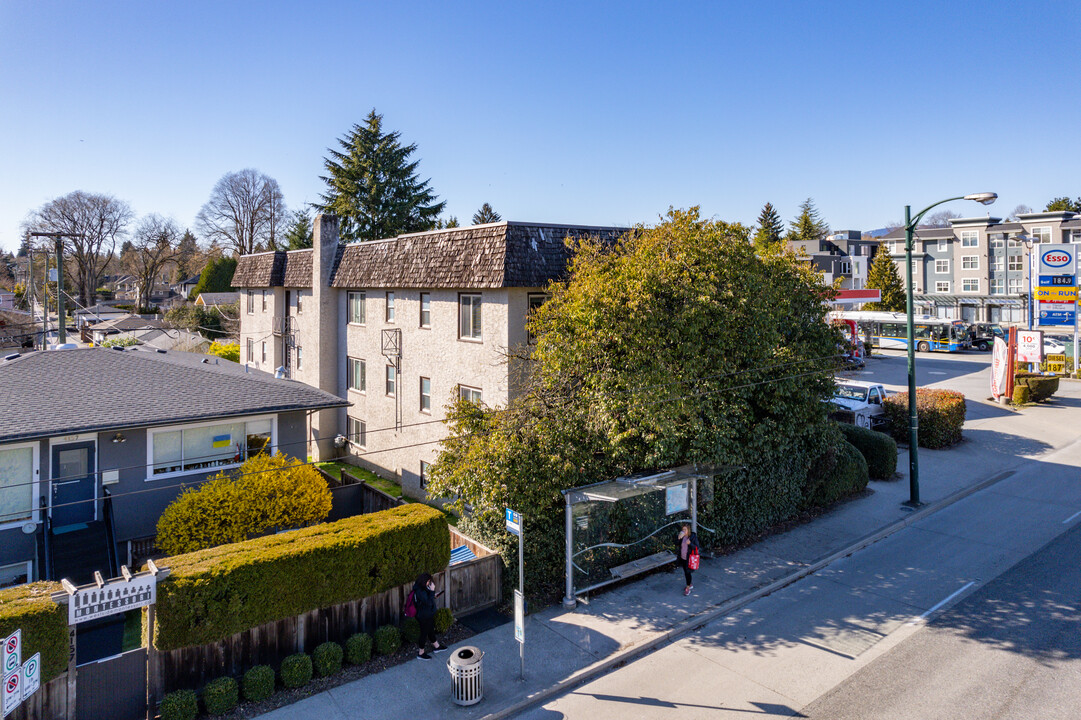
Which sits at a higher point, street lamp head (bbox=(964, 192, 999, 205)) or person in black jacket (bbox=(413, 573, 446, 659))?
street lamp head (bbox=(964, 192, 999, 205))

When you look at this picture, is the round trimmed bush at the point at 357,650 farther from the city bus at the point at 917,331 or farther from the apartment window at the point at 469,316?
the city bus at the point at 917,331

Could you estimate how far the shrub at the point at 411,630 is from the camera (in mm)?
11769

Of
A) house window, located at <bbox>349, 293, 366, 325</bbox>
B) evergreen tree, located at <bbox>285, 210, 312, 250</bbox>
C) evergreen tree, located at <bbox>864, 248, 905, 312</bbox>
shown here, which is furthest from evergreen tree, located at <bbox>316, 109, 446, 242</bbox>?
evergreen tree, located at <bbox>864, 248, 905, 312</bbox>

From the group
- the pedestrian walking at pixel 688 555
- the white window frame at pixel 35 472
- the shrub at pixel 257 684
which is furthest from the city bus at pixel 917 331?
the white window frame at pixel 35 472

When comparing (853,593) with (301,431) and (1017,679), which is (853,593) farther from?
(301,431)

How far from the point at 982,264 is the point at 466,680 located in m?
78.3

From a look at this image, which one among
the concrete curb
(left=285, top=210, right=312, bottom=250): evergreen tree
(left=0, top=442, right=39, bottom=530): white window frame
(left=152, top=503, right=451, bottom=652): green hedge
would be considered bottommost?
the concrete curb

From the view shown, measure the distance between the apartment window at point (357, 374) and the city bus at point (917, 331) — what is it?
41130mm

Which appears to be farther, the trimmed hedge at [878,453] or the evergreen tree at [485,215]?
the evergreen tree at [485,215]

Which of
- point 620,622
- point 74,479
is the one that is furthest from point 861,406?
point 74,479

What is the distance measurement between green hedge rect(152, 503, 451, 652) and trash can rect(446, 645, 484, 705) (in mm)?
2559

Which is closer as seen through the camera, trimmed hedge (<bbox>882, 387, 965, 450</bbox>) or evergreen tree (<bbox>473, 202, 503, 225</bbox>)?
trimmed hedge (<bbox>882, 387, 965, 450</bbox>)

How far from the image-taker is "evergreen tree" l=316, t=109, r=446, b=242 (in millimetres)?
46219

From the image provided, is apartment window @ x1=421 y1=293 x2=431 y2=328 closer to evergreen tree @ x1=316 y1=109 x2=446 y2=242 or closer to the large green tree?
the large green tree
